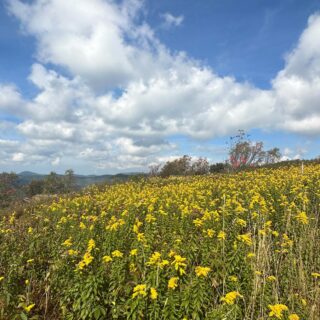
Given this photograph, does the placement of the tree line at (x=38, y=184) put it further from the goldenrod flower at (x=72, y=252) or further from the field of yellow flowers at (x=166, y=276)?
the goldenrod flower at (x=72, y=252)

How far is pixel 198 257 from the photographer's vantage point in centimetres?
566

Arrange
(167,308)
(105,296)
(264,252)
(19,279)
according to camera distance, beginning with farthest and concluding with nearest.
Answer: (19,279) → (264,252) → (105,296) → (167,308)

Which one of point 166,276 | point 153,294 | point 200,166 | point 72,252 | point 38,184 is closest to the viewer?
point 153,294

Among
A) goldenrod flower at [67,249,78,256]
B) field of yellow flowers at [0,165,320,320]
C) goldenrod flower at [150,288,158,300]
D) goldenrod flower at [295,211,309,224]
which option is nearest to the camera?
goldenrod flower at [150,288,158,300]

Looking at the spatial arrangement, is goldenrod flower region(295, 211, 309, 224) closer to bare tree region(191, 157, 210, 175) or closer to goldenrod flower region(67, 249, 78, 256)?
goldenrod flower region(67, 249, 78, 256)

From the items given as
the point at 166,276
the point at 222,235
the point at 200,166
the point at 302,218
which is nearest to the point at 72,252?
the point at 166,276

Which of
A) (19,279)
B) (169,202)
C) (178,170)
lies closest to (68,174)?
(178,170)

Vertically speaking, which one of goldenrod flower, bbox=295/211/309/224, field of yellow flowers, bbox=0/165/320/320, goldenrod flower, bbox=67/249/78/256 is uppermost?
goldenrod flower, bbox=295/211/309/224

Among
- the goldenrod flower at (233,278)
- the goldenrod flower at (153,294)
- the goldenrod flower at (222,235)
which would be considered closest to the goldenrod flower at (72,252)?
the goldenrod flower at (153,294)

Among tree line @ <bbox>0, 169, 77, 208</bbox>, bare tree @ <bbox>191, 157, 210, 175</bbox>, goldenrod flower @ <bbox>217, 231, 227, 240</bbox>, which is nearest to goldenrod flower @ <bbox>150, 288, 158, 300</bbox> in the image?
goldenrod flower @ <bbox>217, 231, 227, 240</bbox>

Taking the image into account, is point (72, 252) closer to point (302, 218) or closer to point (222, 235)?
point (222, 235)

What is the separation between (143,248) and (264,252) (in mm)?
1804

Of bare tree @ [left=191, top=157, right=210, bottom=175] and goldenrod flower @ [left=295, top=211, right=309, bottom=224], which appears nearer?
goldenrod flower @ [left=295, top=211, right=309, bottom=224]

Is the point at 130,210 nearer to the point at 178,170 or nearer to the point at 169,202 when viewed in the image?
the point at 169,202
